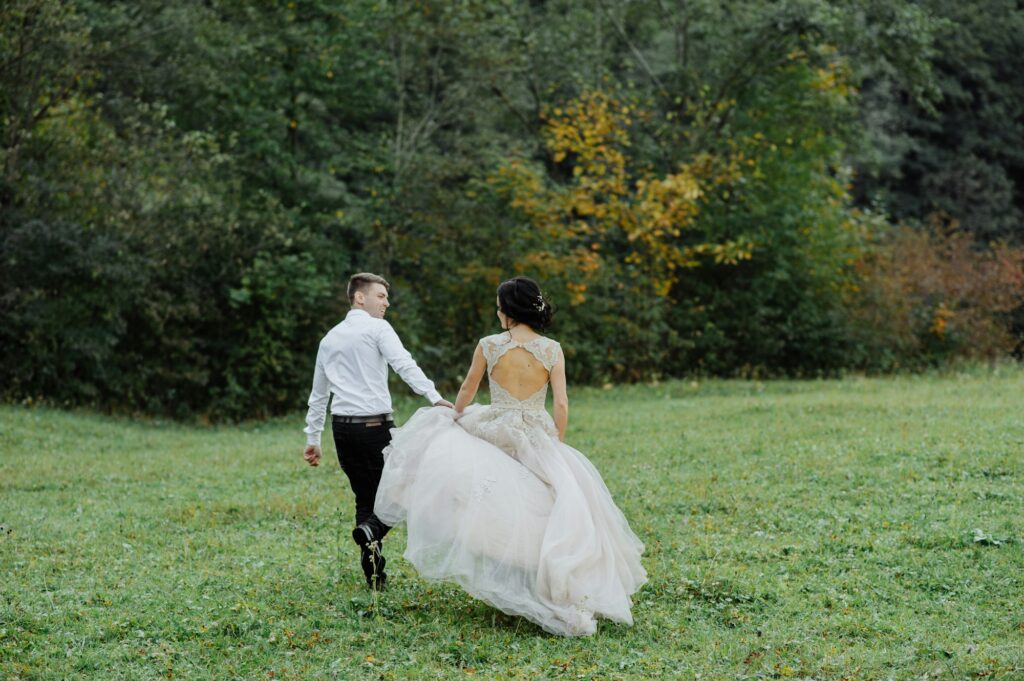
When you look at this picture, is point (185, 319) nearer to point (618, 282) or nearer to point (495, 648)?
point (618, 282)

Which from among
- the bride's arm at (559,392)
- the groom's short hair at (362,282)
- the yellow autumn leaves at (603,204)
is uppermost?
the yellow autumn leaves at (603,204)

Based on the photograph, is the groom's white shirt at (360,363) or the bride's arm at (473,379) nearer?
the bride's arm at (473,379)

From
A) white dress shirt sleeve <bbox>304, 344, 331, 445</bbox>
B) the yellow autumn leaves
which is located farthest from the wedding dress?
the yellow autumn leaves

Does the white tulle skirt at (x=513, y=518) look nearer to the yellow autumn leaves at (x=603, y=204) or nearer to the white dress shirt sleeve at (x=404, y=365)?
the white dress shirt sleeve at (x=404, y=365)

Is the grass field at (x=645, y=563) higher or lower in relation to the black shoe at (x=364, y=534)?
lower

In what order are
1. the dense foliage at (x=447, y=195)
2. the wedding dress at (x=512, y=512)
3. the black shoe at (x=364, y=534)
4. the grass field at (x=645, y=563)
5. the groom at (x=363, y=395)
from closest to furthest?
the grass field at (x=645, y=563) < the wedding dress at (x=512, y=512) < the black shoe at (x=364, y=534) < the groom at (x=363, y=395) < the dense foliage at (x=447, y=195)

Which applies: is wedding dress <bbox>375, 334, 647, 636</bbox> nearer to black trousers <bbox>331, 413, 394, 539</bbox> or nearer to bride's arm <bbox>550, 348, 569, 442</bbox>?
bride's arm <bbox>550, 348, 569, 442</bbox>

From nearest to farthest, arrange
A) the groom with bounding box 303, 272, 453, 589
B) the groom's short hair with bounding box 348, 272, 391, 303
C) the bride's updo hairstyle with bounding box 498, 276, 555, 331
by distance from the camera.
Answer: the bride's updo hairstyle with bounding box 498, 276, 555, 331
the groom with bounding box 303, 272, 453, 589
the groom's short hair with bounding box 348, 272, 391, 303

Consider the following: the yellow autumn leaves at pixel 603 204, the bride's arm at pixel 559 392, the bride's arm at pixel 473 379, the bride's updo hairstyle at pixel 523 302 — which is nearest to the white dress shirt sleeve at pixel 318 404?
the bride's arm at pixel 473 379

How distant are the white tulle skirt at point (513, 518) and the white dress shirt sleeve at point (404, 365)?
26 centimetres

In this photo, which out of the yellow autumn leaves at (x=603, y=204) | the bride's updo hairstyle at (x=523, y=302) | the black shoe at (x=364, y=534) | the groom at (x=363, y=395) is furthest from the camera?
the yellow autumn leaves at (x=603, y=204)

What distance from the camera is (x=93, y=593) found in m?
8.07

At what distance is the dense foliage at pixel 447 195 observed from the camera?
20.9 metres

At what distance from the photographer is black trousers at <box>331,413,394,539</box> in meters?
7.81
